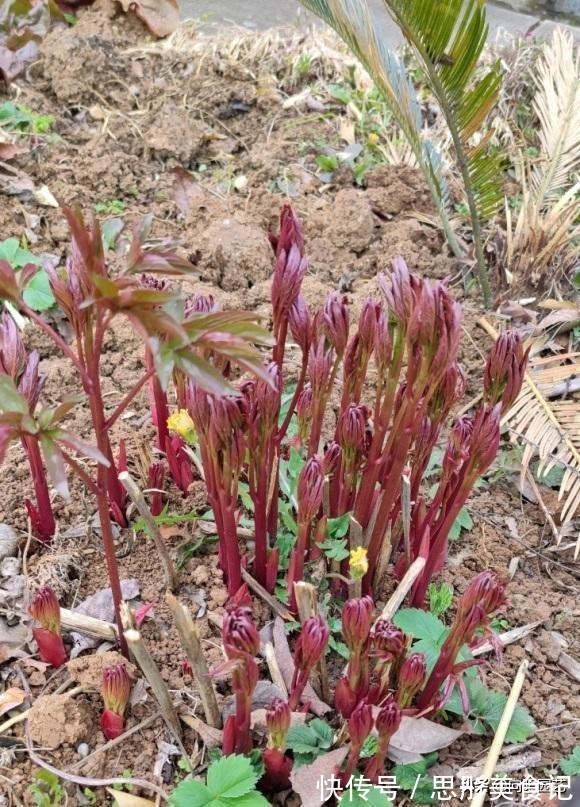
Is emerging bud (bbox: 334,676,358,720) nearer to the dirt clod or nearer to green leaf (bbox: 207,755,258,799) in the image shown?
green leaf (bbox: 207,755,258,799)

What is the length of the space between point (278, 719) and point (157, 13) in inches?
127

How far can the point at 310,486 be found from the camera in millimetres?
1316

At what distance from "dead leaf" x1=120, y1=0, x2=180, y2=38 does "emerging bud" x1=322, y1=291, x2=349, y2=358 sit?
2.67 metres

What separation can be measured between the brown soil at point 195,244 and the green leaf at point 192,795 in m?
0.15

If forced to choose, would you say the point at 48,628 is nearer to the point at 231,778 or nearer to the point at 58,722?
the point at 58,722

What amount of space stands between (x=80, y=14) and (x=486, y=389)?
117 inches

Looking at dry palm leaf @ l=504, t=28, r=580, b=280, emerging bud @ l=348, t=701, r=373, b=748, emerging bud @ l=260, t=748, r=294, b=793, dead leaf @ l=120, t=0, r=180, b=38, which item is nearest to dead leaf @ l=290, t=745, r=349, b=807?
emerging bud @ l=260, t=748, r=294, b=793

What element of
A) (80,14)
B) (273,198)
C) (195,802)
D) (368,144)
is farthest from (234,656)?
(80,14)

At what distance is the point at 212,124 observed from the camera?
3156 millimetres

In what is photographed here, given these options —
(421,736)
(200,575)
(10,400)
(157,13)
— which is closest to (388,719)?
(421,736)

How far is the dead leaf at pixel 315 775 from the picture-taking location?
1258 mm

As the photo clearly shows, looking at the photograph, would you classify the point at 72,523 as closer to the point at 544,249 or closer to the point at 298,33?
the point at 544,249

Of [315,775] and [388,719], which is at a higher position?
[388,719]

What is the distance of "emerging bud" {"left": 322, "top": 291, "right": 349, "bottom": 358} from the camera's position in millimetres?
1335
